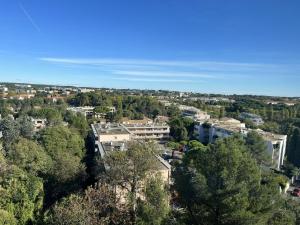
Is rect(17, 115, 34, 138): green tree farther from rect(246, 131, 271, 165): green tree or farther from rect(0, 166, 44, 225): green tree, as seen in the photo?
rect(246, 131, 271, 165): green tree

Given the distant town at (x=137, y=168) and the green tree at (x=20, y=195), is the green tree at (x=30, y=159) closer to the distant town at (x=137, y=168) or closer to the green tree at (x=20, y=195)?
the distant town at (x=137, y=168)

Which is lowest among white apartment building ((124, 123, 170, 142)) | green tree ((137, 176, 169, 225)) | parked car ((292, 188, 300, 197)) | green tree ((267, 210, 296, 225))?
parked car ((292, 188, 300, 197))

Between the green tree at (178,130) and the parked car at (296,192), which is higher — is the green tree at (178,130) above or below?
above

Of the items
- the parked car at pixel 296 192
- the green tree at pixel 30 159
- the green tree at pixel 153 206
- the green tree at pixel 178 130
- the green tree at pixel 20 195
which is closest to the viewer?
the green tree at pixel 153 206

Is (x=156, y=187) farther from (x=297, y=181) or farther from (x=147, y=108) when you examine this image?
(x=147, y=108)

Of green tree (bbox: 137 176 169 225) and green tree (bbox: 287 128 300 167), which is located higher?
green tree (bbox: 137 176 169 225)

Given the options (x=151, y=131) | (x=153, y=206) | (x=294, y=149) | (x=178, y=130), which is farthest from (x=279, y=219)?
(x=151, y=131)

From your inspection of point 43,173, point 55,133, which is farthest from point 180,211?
point 55,133

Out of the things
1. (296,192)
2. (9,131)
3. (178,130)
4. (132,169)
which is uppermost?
(132,169)

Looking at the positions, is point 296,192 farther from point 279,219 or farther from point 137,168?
point 279,219

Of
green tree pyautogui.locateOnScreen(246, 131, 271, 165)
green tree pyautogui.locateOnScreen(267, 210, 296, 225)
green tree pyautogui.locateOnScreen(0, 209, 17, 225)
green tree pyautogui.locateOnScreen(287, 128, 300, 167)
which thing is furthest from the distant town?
green tree pyautogui.locateOnScreen(0, 209, 17, 225)

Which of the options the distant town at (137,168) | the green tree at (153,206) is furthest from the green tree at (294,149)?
the green tree at (153,206)
